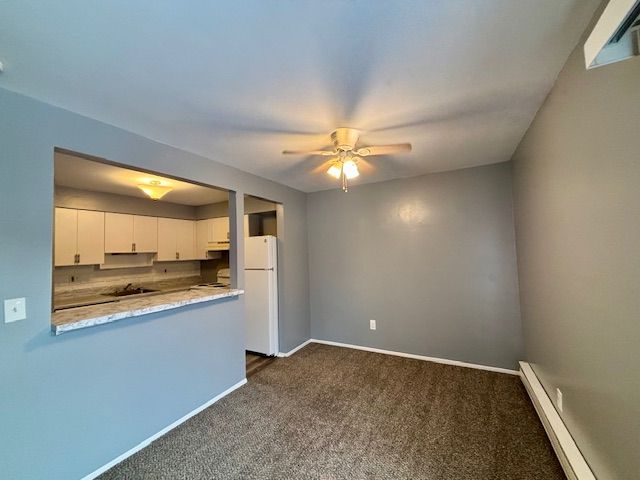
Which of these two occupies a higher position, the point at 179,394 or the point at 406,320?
the point at 406,320

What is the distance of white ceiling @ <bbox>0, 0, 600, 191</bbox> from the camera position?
1090 millimetres

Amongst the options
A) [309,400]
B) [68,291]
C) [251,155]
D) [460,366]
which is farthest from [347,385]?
[68,291]

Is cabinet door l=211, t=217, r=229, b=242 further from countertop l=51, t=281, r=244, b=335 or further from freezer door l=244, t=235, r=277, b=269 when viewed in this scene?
countertop l=51, t=281, r=244, b=335

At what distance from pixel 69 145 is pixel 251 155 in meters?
1.31

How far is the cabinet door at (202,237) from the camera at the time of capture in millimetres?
5055

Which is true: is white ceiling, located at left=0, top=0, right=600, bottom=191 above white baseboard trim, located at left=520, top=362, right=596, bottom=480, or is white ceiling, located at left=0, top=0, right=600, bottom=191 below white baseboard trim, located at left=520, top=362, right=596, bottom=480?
above

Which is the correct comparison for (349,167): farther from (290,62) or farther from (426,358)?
(426,358)

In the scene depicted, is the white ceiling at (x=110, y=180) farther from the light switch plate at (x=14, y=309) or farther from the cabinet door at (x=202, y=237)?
the light switch plate at (x=14, y=309)

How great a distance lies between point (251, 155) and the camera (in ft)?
8.56

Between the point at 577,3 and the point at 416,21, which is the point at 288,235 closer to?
the point at 416,21

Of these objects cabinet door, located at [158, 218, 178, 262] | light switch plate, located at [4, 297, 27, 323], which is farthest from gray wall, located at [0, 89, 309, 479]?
cabinet door, located at [158, 218, 178, 262]

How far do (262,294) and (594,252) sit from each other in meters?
3.21

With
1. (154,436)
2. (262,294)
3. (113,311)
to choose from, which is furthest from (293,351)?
(113,311)

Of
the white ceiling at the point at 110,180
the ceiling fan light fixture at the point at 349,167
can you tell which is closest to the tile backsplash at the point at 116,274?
the white ceiling at the point at 110,180
